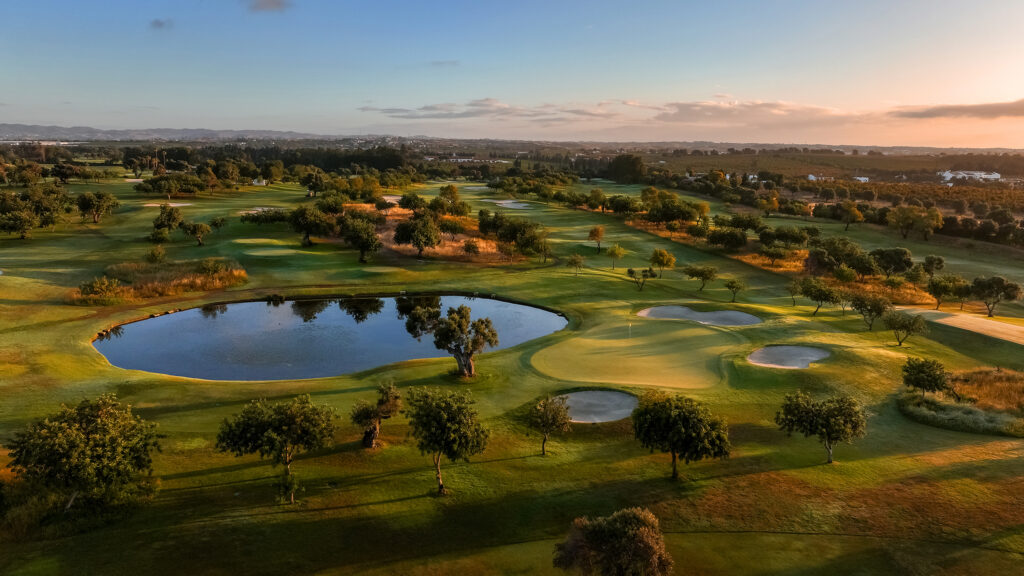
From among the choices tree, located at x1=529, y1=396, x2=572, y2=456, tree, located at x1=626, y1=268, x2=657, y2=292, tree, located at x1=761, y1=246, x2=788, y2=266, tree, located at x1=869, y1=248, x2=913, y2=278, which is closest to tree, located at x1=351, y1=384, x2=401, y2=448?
tree, located at x1=529, y1=396, x2=572, y2=456

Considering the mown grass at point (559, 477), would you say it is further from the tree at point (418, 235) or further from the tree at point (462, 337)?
the tree at point (418, 235)

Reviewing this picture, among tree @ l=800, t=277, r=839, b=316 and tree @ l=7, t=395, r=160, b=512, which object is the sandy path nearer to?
tree @ l=800, t=277, r=839, b=316

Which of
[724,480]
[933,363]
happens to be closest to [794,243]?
[933,363]

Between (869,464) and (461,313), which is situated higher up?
(461,313)

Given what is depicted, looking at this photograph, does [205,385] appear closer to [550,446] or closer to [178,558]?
[178,558]

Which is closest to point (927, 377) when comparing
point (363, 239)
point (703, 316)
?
point (703, 316)

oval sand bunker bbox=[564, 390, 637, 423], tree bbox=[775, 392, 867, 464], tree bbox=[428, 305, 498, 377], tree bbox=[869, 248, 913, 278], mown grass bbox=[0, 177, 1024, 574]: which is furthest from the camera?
tree bbox=[869, 248, 913, 278]
